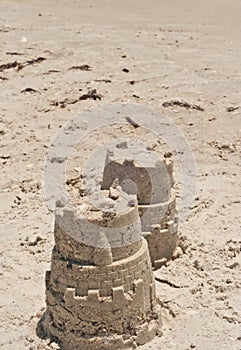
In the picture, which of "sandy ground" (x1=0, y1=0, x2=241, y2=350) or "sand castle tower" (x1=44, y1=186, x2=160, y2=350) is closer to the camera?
"sand castle tower" (x1=44, y1=186, x2=160, y2=350)

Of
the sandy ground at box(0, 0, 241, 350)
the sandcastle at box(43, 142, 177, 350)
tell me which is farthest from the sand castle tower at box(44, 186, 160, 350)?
the sandy ground at box(0, 0, 241, 350)

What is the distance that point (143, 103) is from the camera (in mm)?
10711

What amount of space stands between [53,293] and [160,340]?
881 millimetres

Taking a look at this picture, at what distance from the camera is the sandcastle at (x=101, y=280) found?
4648mm

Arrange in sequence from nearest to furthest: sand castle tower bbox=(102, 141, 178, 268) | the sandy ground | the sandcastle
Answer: the sandcastle
the sandy ground
sand castle tower bbox=(102, 141, 178, 268)

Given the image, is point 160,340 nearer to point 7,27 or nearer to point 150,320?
point 150,320

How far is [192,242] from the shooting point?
6547 mm

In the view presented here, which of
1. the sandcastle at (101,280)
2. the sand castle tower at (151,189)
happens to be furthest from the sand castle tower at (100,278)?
the sand castle tower at (151,189)

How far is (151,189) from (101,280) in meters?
1.45

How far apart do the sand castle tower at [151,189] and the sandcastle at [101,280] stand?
80cm

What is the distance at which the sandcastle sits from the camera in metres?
4.65

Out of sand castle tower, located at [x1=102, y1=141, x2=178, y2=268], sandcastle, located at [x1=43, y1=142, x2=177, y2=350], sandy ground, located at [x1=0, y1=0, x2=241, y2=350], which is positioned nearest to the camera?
sandcastle, located at [x1=43, y1=142, x2=177, y2=350]

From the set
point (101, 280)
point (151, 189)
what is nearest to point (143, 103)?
point (151, 189)

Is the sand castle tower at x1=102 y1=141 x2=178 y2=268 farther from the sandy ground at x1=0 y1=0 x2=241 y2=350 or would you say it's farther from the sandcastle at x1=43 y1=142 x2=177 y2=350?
the sandcastle at x1=43 y1=142 x2=177 y2=350
